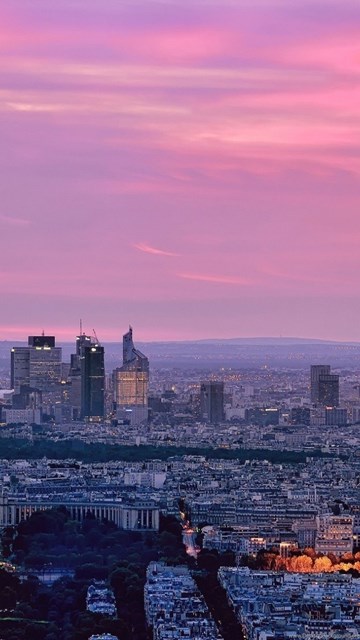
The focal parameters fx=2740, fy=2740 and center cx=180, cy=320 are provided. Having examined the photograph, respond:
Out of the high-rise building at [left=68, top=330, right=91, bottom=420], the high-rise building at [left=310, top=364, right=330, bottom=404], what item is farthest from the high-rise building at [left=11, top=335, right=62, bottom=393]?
the high-rise building at [left=310, top=364, right=330, bottom=404]

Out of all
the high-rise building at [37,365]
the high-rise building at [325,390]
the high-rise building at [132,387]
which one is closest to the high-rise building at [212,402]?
the high-rise building at [132,387]

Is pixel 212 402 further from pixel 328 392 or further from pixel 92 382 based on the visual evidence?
pixel 92 382

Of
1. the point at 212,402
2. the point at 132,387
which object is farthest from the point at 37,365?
the point at 212,402

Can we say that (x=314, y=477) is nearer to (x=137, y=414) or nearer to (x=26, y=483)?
(x=26, y=483)

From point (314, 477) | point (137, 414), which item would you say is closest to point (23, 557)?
point (314, 477)

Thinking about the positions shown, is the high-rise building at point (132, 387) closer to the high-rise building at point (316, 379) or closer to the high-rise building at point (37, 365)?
the high-rise building at point (37, 365)

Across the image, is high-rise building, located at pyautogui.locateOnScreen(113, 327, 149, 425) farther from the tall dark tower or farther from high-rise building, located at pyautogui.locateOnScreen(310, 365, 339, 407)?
high-rise building, located at pyautogui.locateOnScreen(310, 365, 339, 407)

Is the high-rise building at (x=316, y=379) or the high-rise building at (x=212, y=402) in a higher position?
the high-rise building at (x=316, y=379)
